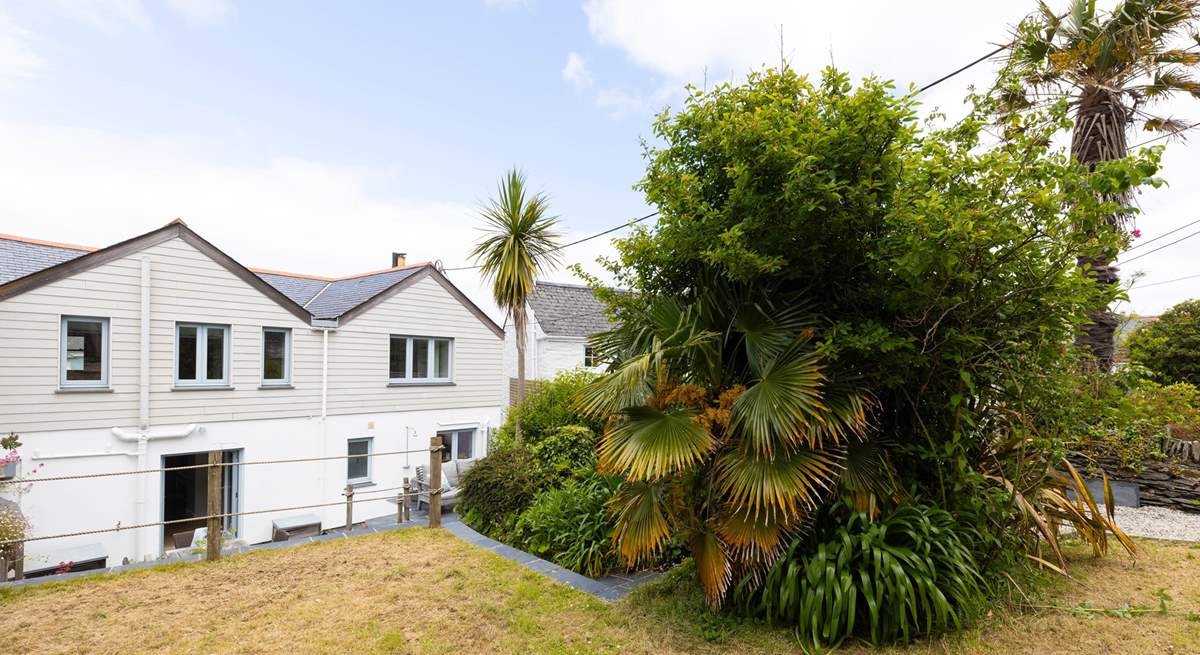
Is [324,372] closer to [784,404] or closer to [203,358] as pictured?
[203,358]

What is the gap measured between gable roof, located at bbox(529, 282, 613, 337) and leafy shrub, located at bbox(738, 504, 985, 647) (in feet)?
48.1

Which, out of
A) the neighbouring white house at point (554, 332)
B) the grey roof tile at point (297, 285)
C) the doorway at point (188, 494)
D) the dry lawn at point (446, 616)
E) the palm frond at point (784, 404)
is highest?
the grey roof tile at point (297, 285)

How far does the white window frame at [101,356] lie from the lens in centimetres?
898

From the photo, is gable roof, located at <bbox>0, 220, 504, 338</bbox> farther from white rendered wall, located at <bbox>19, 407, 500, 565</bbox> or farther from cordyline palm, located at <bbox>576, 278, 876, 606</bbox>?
cordyline palm, located at <bbox>576, 278, 876, 606</bbox>

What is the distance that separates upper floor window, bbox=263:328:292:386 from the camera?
37.0 ft

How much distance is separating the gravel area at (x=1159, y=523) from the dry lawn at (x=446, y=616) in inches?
28.1

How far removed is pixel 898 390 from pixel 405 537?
18.4 feet

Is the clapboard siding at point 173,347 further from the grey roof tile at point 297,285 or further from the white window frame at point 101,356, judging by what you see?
the grey roof tile at point 297,285

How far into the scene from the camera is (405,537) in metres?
6.82

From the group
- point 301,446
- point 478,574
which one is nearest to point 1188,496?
point 478,574

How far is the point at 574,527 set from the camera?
6188 mm

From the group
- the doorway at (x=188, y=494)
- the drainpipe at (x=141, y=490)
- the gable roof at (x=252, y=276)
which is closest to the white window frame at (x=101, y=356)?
the gable roof at (x=252, y=276)

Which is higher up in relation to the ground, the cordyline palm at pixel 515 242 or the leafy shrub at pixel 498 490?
the cordyline palm at pixel 515 242

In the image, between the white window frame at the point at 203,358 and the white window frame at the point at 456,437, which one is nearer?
the white window frame at the point at 203,358
